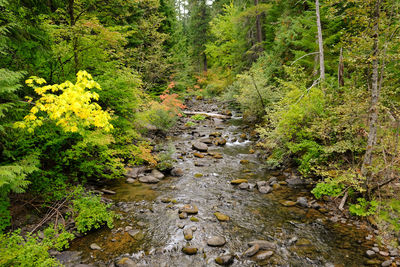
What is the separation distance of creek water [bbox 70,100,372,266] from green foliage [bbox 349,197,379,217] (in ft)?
1.25

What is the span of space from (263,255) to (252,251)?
0.24 m

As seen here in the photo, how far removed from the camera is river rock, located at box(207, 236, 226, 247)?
15.9ft

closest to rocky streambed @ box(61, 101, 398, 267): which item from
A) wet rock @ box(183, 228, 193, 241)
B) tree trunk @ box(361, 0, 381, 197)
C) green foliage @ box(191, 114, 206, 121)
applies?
wet rock @ box(183, 228, 193, 241)

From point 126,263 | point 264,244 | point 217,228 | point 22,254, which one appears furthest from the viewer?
point 217,228

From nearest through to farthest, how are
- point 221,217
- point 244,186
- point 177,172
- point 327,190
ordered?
1. point 221,217
2. point 327,190
3. point 244,186
4. point 177,172

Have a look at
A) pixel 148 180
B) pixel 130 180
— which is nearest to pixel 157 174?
pixel 148 180

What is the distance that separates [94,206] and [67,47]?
475cm

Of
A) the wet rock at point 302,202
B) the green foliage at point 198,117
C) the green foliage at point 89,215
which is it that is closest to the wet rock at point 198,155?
the wet rock at point 302,202

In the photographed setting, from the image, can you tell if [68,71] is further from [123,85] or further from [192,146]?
[192,146]

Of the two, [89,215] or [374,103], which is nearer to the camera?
[89,215]

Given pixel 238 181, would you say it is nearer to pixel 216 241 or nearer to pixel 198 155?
pixel 198 155

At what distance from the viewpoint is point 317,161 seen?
738 centimetres

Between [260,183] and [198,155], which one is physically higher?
[198,155]

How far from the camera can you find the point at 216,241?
4.89 meters
